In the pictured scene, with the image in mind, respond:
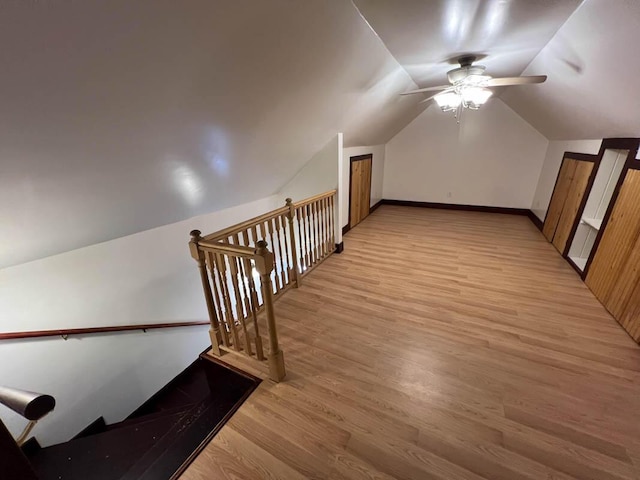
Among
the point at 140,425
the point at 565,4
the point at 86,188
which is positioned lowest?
the point at 140,425

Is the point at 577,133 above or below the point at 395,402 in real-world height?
above

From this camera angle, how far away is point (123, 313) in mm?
3076

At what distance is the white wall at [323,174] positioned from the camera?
146 inches

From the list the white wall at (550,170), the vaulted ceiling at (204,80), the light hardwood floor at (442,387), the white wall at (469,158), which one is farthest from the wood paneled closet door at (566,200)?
the white wall at (469,158)

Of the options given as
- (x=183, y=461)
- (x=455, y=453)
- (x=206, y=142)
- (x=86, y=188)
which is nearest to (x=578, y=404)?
(x=455, y=453)

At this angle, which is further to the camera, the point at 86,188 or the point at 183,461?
the point at 86,188

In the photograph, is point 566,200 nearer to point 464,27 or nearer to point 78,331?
point 464,27

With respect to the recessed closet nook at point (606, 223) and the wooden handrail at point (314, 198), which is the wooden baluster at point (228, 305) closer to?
the wooden handrail at point (314, 198)

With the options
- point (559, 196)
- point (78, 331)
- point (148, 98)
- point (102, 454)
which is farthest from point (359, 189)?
point (102, 454)

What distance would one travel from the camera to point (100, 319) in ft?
9.37

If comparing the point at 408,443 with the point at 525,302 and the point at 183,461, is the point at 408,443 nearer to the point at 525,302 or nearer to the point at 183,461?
the point at 183,461

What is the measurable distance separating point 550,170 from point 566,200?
129 centimetres

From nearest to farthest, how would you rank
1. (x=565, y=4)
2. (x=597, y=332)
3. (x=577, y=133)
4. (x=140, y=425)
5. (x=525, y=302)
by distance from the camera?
(x=565, y=4)
(x=140, y=425)
(x=597, y=332)
(x=525, y=302)
(x=577, y=133)

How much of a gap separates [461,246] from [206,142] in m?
3.94
